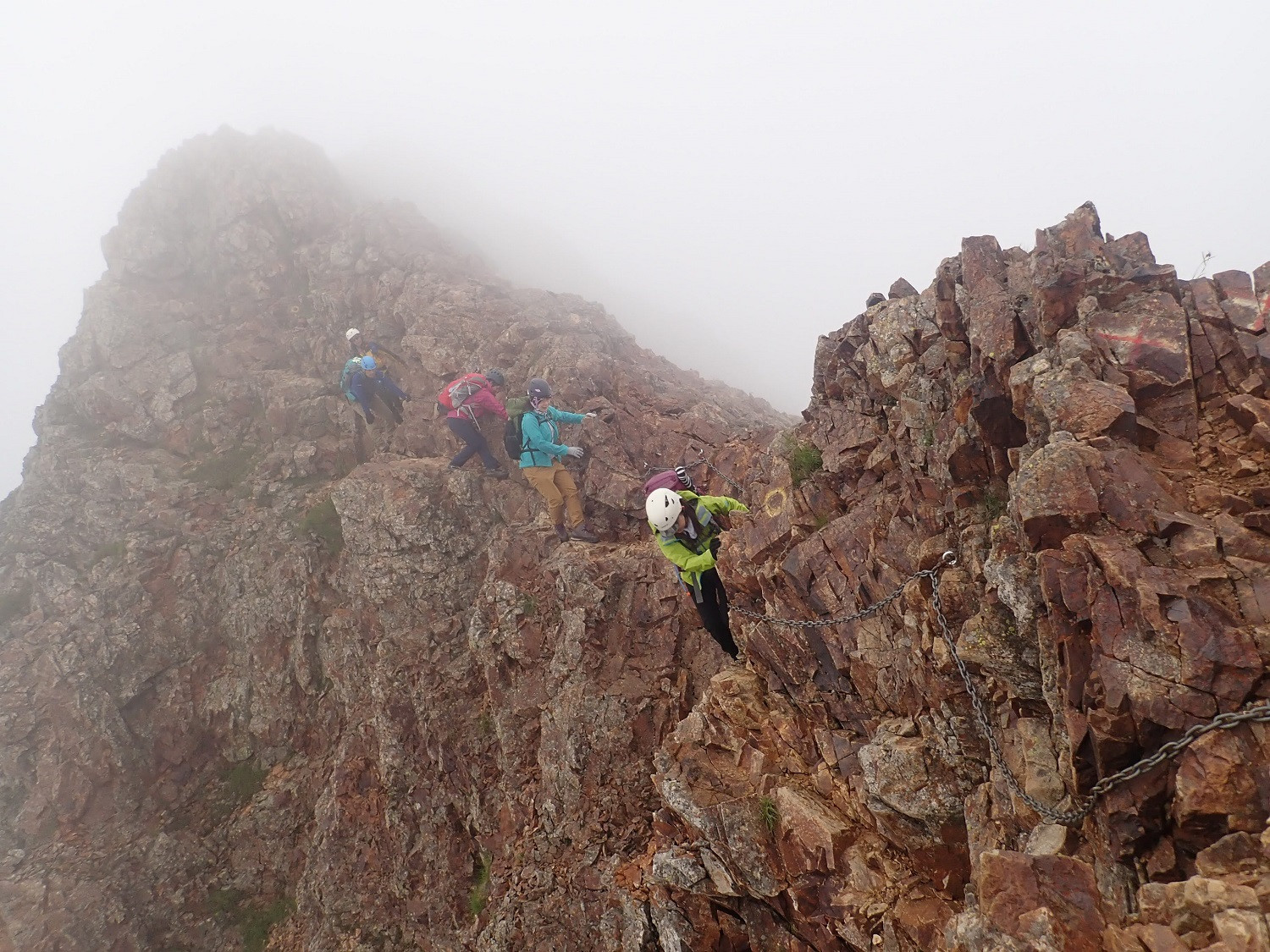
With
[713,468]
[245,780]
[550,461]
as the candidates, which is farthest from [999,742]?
[245,780]

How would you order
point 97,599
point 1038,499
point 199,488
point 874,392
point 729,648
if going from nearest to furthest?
point 1038,499 → point 874,392 → point 729,648 → point 97,599 → point 199,488

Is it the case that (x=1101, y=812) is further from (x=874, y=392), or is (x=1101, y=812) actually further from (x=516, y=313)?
(x=516, y=313)

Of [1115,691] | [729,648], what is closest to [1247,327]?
[1115,691]

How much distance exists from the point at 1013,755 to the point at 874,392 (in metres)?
7.31

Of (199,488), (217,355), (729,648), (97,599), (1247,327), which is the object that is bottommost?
(97,599)

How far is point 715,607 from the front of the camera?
579 inches

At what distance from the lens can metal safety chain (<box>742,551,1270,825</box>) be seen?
18.0 ft

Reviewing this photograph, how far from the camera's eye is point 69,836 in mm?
21484

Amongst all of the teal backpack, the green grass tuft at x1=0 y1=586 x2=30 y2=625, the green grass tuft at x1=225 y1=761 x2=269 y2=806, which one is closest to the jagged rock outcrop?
the green grass tuft at x1=225 y1=761 x2=269 y2=806

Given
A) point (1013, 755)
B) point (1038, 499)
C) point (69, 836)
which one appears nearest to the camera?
point (1038, 499)

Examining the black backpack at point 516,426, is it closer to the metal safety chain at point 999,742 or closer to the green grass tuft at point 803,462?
the green grass tuft at point 803,462

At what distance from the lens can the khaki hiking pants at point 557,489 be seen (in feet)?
65.3

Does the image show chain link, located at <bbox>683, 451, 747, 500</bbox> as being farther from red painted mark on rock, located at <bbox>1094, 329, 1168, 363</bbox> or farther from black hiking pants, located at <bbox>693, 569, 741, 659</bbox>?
red painted mark on rock, located at <bbox>1094, 329, 1168, 363</bbox>

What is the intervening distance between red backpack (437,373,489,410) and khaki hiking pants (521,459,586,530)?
397 centimetres
